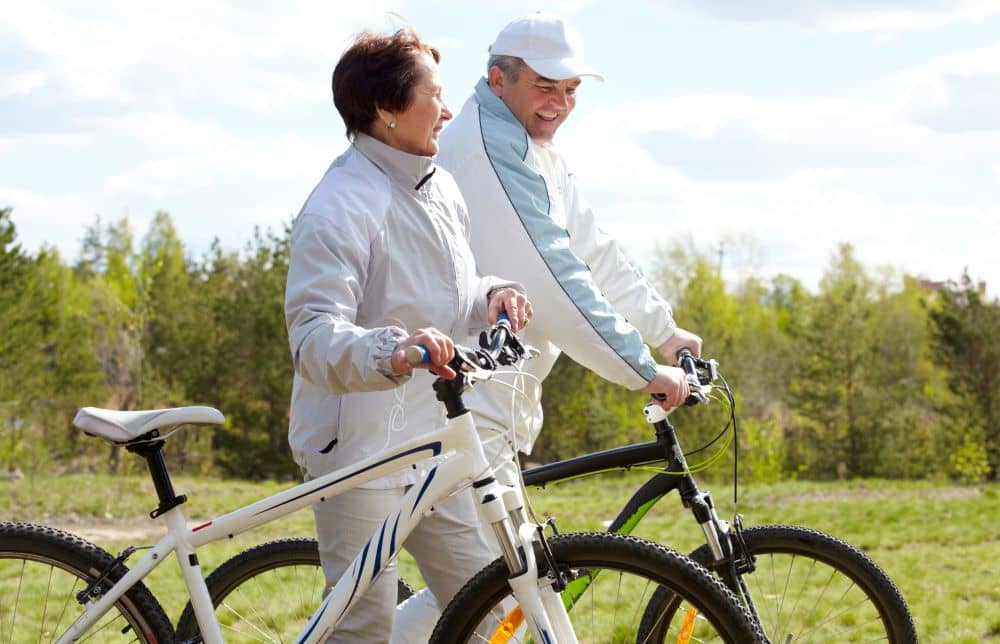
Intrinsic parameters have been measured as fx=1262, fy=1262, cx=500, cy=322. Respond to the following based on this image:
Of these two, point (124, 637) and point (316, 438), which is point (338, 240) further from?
point (124, 637)

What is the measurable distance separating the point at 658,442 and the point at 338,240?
1.19 m

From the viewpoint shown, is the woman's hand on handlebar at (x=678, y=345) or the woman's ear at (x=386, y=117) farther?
the woman's hand on handlebar at (x=678, y=345)

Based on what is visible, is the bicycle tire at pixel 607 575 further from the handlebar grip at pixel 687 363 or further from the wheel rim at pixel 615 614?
the handlebar grip at pixel 687 363

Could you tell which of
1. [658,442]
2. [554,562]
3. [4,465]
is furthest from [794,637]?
[4,465]

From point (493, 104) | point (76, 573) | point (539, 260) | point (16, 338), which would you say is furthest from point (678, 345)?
point (16, 338)

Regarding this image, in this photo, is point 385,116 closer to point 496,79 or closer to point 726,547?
point 496,79

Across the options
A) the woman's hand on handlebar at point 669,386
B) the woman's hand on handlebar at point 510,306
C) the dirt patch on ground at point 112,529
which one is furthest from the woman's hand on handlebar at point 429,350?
the dirt patch on ground at point 112,529

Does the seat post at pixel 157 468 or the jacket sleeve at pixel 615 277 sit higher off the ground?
the jacket sleeve at pixel 615 277

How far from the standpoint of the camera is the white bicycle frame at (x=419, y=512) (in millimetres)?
2625

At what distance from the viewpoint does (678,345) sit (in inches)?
150

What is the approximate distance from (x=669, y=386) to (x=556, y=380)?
108ft

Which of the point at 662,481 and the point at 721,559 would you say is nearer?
the point at 721,559

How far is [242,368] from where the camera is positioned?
34406 mm

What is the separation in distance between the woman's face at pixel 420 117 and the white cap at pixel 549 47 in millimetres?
637
